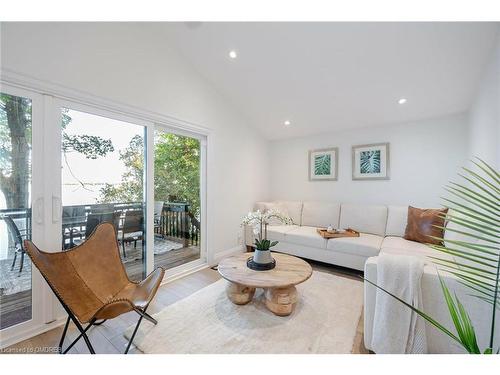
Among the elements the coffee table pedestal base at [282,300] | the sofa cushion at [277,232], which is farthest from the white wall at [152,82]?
the coffee table pedestal base at [282,300]

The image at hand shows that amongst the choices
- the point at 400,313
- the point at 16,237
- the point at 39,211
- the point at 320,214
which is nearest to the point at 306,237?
the point at 320,214

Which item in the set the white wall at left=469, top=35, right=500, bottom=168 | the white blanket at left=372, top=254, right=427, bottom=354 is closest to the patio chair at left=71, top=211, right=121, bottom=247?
the white blanket at left=372, top=254, right=427, bottom=354

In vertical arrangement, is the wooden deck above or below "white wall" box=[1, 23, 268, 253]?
below

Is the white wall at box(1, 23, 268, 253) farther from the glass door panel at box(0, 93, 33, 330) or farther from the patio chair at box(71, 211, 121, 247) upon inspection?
the patio chair at box(71, 211, 121, 247)

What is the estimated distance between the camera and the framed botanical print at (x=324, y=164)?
394cm

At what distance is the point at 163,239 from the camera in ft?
9.54

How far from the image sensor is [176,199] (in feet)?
9.89

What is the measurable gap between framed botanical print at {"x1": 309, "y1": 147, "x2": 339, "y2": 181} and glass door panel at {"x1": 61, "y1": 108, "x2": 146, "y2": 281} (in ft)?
9.78

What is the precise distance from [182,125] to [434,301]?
301 centimetres

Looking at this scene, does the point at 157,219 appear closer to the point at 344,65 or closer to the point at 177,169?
the point at 177,169

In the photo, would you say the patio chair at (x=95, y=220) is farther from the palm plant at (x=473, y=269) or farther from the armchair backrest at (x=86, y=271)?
the palm plant at (x=473, y=269)

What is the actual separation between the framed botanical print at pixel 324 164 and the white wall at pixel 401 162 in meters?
0.08

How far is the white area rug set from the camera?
1593 millimetres
